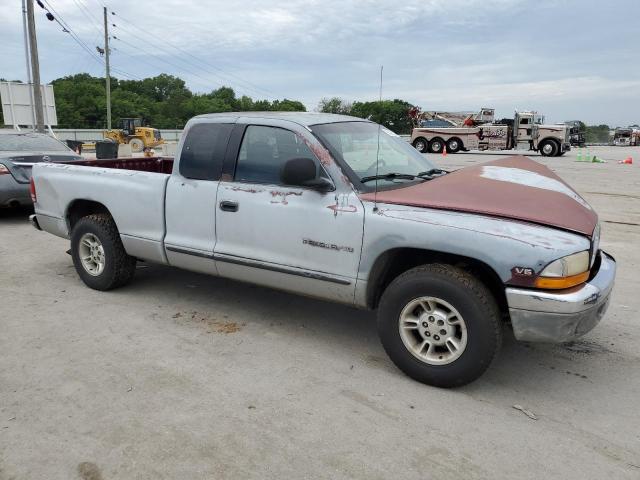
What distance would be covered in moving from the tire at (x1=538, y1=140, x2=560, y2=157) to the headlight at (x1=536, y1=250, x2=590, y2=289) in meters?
28.3

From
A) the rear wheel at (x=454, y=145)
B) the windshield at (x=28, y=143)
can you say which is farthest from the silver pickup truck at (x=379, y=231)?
the rear wheel at (x=454, y=145)

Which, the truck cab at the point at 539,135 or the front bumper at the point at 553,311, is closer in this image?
the front bumper at the point at 553,311

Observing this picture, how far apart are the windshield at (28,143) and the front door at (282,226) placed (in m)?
6.70

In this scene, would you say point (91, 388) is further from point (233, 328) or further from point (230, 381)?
point (233, 328)

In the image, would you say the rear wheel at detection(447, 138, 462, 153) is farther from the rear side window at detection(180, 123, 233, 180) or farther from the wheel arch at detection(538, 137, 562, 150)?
the rear side window at detection(180, 123, 233, 180)

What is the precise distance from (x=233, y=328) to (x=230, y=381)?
915mm

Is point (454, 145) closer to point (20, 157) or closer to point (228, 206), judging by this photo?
point (20, 157)

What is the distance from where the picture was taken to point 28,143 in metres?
9.41

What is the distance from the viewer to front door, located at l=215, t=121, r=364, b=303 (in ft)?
12.0

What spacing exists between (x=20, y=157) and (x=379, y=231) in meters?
7.47

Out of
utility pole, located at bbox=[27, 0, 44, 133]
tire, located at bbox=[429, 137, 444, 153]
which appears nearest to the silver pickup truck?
utility pole, located at bbox=[27, 0, 44, 133]

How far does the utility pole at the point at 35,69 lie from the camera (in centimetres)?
1963

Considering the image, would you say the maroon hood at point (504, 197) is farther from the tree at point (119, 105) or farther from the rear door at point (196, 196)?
the tree at point (119, 105)

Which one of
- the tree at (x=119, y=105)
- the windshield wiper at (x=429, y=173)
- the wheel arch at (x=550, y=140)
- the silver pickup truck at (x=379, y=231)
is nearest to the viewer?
the silver pickup truck at (x=379, y=231)
